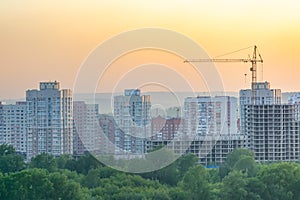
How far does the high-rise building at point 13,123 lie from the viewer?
13992 mm

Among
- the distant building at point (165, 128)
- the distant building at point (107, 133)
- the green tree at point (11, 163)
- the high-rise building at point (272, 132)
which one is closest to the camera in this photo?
the green tree at point (11, 163)

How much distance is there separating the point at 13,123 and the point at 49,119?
3.27 ft

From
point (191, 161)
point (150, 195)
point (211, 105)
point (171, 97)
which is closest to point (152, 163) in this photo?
point (191, 161)

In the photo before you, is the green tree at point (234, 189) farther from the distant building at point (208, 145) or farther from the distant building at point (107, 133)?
the distant building at point (107, 133)

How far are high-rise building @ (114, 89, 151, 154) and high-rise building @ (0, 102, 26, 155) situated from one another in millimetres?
2856

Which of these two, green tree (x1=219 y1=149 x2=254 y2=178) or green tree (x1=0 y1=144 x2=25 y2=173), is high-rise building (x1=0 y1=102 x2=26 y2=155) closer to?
green tree (x1=0 y1=144 x2=25 y2=173)

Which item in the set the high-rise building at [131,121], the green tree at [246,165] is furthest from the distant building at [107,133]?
the green tree at [246,165]

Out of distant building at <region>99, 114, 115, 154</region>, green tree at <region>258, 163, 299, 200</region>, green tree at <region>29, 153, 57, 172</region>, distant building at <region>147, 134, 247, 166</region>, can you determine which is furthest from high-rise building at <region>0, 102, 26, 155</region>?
green tree at <region>258, 163, 299, 200</region>

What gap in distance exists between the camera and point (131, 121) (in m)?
11.3

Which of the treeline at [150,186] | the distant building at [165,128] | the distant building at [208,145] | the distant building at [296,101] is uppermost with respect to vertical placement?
the distant building at [296,101]

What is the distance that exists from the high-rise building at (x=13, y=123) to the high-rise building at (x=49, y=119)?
18 cm

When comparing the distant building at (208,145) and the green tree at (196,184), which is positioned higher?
the distant building at (208,145)

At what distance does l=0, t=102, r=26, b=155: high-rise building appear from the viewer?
45.9ft

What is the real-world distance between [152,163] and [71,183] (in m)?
2.31
